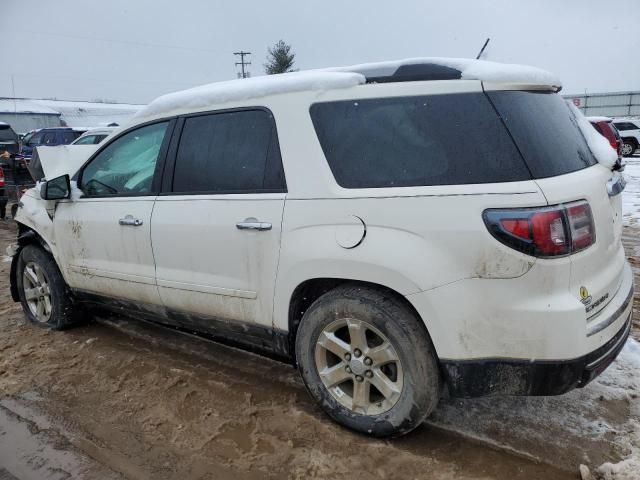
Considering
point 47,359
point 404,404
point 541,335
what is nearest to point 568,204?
point 541,335

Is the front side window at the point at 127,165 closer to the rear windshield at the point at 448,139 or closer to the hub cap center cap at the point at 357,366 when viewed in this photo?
the rear windshield at the point at 448,139

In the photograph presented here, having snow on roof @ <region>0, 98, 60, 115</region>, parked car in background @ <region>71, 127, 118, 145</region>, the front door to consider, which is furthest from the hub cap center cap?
snow on roof @ <region>0, 98, 60, 115</region>

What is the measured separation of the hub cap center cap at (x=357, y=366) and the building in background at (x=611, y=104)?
42.3 metres

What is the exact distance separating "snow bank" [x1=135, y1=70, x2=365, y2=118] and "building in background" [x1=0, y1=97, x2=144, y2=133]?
3056 centimetres

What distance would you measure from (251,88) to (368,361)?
167 cm

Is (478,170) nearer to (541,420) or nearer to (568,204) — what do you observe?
(568,204)

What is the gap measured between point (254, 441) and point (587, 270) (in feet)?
6.07

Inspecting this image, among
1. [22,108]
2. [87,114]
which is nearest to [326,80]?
[22,108]

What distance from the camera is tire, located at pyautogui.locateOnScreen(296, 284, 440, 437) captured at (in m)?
2.49

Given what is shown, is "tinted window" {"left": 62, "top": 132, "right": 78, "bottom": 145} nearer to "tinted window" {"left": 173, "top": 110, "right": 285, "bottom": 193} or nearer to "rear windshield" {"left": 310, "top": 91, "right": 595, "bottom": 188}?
"tinted window" {"left": 173, "top": 110, "right": 285, "bottom": 193}

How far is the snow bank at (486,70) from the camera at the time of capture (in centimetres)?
245

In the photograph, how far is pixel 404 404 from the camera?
2.57 meters

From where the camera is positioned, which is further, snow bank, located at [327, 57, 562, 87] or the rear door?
the rear door

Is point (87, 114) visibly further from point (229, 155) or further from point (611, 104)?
point (229, 155)
